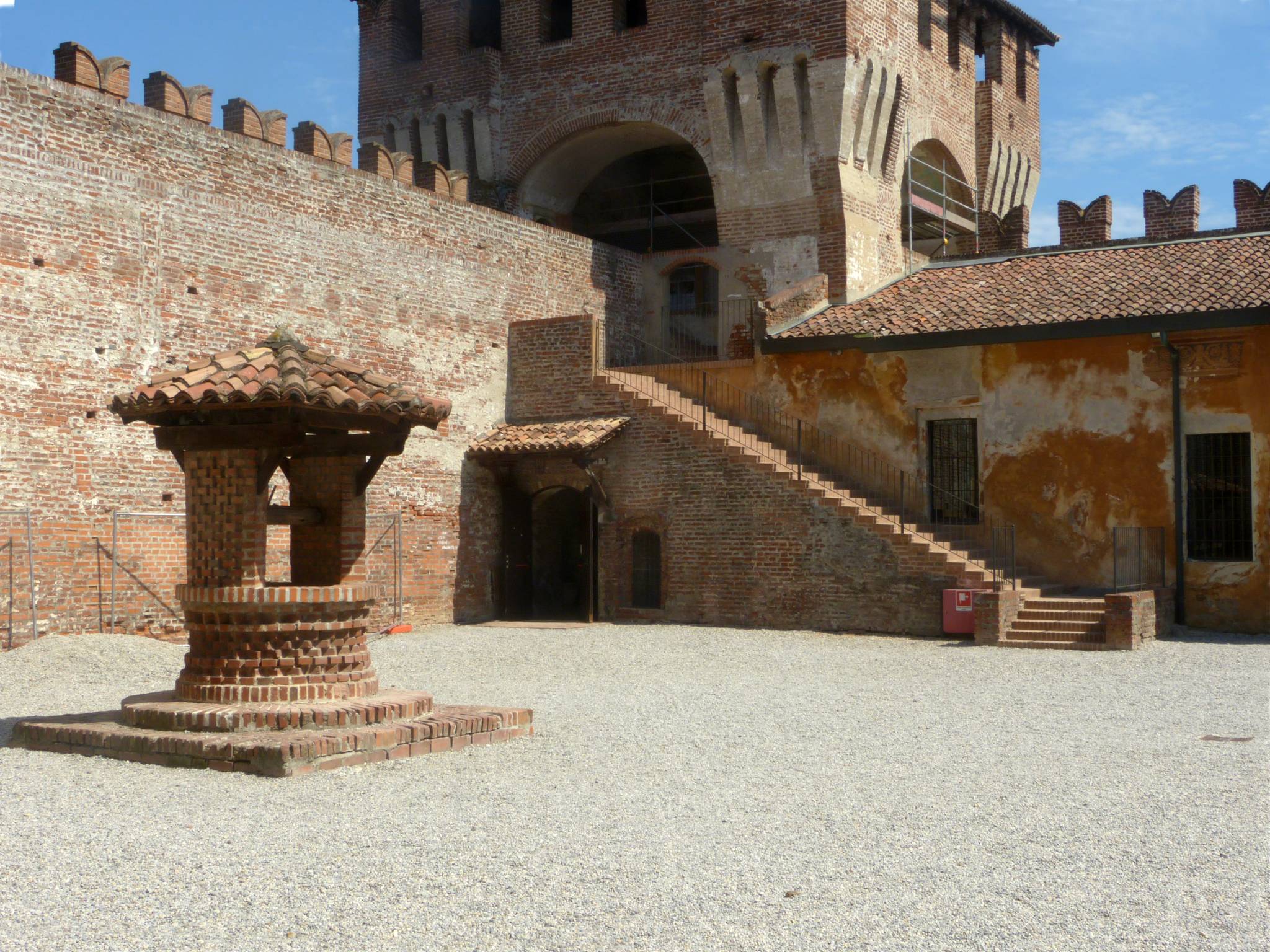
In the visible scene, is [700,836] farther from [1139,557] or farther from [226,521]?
[1139,557]

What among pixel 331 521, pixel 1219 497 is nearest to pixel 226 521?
pixel 331 521

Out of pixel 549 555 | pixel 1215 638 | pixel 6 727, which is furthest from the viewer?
pixel 549 555

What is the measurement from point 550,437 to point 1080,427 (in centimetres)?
736

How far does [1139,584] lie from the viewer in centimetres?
1747

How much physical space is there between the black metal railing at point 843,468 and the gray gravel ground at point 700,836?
7.02 metres

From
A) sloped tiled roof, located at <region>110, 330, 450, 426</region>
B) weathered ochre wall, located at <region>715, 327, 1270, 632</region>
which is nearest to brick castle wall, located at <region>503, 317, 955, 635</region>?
weathered ochre wall, located at <region>715, 327, 1270, 632</region>

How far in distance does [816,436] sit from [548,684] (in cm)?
890

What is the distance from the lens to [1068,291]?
19.2 m

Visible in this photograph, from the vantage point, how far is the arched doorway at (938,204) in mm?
25500

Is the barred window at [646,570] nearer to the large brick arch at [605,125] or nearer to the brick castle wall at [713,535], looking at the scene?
the brick castle wall at [713,535]

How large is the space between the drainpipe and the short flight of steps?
183cm

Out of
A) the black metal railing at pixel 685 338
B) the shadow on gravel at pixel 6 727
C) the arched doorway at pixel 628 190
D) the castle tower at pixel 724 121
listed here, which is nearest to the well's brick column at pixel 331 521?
the shadow on gravel at pixel 6 727

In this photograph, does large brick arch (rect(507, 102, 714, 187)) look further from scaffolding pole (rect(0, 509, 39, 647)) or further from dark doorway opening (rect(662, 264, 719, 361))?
scaffolding pole (rect(0, 509, 39, 647))

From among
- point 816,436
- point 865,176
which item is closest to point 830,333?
point 816,436
